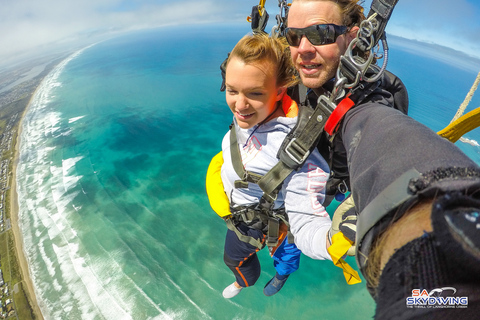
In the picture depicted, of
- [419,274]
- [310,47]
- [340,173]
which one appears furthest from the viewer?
[340,173]

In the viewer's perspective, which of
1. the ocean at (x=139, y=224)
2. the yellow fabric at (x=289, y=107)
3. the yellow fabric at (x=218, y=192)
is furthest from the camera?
the ocean at (x=139, y=224)

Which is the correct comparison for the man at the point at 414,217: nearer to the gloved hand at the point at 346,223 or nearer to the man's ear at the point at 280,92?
the gloved hand at the point at 346,223

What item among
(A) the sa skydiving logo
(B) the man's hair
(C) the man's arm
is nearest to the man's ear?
(B) the man's hair

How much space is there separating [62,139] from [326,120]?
97.1 ft

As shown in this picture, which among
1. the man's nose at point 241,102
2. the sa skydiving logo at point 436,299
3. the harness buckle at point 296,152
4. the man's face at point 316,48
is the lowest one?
the harness buckle at point 296,152

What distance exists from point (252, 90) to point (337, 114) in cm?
69

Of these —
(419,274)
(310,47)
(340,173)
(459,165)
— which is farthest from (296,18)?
(419,274)

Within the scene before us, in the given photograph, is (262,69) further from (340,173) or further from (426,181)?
(426,181)

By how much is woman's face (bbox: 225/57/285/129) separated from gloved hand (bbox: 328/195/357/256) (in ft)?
3.20

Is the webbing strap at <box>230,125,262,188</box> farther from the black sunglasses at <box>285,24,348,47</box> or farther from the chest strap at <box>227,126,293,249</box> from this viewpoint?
the black sunglasses at <box>285,24,348,47</box>

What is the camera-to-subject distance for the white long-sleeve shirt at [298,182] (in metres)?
1.50

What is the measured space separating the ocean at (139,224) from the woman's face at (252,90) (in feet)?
30.6

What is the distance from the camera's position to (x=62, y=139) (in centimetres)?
2297

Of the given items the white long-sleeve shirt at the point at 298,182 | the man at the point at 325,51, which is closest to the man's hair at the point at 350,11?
the man at the point at 325,51
